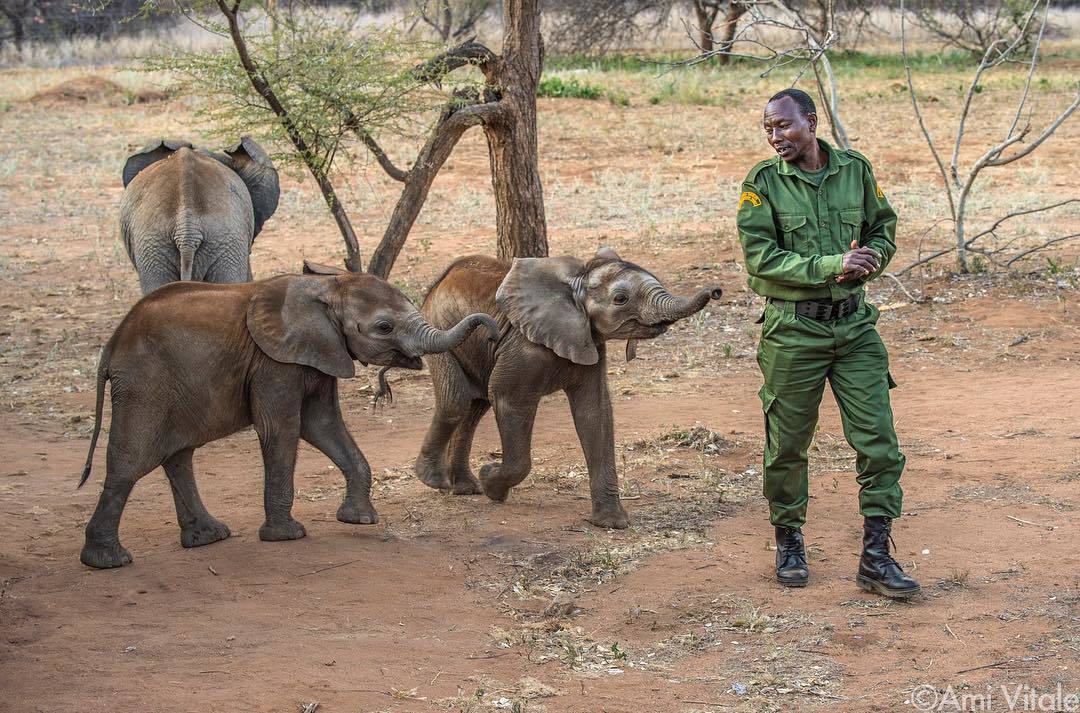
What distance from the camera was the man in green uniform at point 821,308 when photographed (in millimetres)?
5312

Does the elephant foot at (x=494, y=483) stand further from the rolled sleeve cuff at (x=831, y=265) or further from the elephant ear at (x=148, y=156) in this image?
the elephant ear at (x=148, y=156)

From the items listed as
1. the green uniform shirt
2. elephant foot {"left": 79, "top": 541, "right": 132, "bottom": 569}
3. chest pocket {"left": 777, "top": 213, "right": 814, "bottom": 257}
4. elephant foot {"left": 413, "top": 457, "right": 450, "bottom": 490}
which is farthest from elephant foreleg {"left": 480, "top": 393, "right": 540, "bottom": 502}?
elephant foot {"left": 79, "top": 541, "right": 132, "bottom": 569}

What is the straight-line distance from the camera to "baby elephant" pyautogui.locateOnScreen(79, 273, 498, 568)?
5918 millimetres

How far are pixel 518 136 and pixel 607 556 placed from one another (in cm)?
563

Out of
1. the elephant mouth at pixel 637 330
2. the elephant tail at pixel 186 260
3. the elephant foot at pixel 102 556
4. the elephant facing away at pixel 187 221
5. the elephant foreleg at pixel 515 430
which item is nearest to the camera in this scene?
the elephant foot at pixel 102 556

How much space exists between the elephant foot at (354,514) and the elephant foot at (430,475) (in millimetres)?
808

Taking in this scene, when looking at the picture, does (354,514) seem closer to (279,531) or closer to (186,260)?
(279,531)

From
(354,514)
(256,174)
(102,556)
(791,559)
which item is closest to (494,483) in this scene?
(354,514)

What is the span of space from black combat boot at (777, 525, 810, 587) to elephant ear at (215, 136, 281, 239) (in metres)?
5.37

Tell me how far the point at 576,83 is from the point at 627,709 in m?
20.4

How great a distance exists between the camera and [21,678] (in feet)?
15.0

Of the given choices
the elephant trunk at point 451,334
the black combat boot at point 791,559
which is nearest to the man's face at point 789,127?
the elephant trunk at point 451,334

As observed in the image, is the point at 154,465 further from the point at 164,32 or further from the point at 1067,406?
the point at 164,32

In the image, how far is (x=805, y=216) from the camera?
5352 mm
